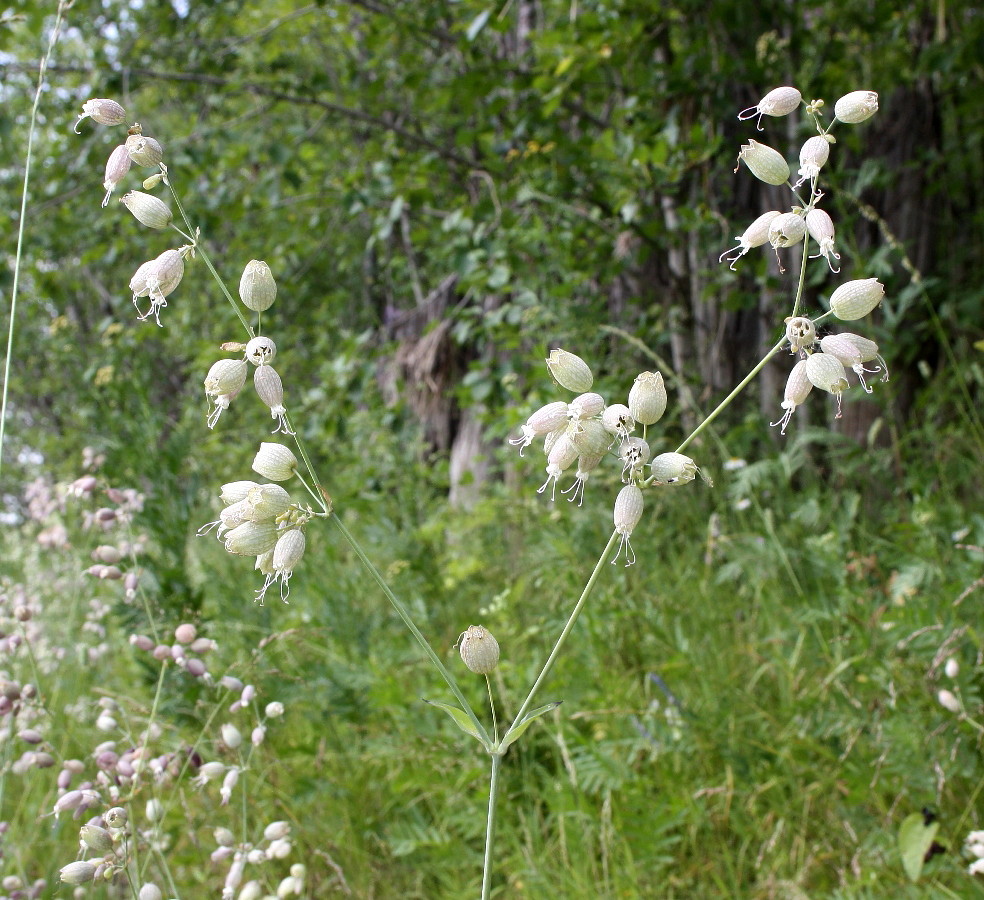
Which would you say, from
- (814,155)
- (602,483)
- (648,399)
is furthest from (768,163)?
(602,483)

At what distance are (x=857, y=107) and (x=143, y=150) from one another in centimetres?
67

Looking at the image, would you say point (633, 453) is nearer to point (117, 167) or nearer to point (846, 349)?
point (846, 349)

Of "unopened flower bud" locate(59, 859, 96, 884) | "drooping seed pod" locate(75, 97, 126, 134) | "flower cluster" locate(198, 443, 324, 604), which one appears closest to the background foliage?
"unopened flower bud" locate(59, 859, 96, 884)

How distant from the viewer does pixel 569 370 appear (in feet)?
2.56

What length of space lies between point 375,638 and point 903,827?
1259 millimetres

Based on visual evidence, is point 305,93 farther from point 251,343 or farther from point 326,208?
point 251,343

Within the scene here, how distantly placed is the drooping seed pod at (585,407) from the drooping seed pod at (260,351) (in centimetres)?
27

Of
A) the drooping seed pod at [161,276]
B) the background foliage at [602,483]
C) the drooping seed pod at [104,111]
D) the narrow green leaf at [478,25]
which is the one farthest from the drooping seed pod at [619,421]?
the narrow green leaf at [478,25]

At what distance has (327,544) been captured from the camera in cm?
266

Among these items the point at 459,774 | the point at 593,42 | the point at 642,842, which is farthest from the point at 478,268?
the point at 642,842

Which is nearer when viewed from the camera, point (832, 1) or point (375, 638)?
point (375, 638)

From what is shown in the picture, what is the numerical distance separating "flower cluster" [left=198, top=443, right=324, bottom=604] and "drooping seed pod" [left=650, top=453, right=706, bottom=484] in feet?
0.99

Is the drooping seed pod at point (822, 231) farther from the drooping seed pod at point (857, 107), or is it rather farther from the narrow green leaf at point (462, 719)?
the narrow green leaf at point (462, 719)

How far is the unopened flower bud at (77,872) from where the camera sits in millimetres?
831
